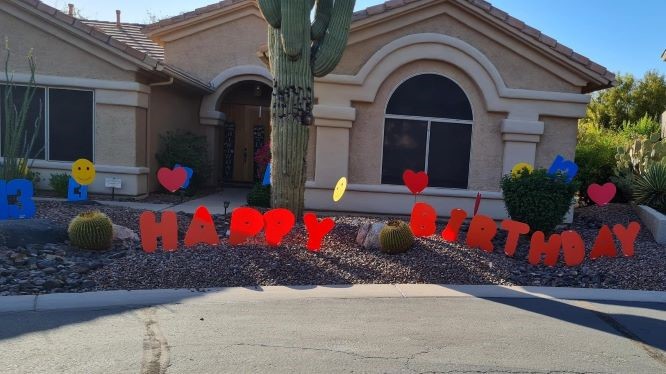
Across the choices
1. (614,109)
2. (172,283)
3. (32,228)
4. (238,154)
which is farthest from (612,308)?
(614,109)

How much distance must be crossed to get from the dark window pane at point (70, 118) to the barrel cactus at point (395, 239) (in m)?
8.01

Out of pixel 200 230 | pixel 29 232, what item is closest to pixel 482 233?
pixel 200 230

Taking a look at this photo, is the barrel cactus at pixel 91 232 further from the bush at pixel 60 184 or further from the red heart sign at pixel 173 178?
the bush at pixel 60 184

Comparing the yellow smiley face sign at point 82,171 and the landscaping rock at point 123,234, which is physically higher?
the yellow smiley face sign at point 82,171

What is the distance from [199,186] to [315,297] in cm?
901

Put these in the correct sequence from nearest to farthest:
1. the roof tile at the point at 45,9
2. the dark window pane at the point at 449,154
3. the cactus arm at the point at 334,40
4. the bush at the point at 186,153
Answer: the cactus arm at the point at 334,40, the dark window pane at the point at 449,154, the roof tile at the point at 45,9, the bush at the point at 186,153

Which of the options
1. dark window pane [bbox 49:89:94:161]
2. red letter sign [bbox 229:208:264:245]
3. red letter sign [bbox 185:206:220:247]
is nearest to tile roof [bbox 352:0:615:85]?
red letter sign [bbox 229:208:264:245]

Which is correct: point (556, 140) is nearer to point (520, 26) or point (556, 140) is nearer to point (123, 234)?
point (520, 26)

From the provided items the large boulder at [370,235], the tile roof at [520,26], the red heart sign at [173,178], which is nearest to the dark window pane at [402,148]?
the tile roof at [520,26]

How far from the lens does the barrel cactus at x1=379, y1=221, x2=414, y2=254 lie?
7379mm

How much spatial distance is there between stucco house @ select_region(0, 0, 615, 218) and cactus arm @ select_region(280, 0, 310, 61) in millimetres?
2468

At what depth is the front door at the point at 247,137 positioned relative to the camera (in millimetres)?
16906

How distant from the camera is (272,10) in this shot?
8.25 m

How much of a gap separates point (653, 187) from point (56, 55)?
13494 millimetres
